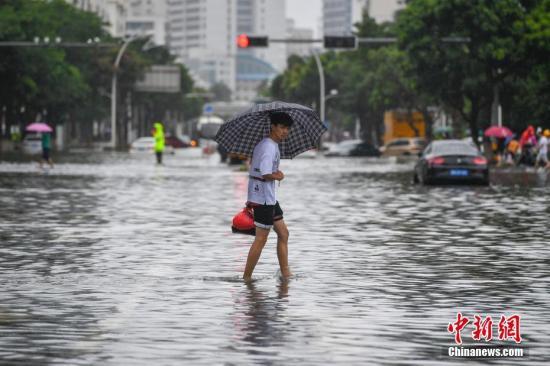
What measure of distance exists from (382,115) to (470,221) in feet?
330

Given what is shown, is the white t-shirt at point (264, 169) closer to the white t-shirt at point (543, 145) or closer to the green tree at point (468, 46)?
the white t-shirt at point (543, 145)

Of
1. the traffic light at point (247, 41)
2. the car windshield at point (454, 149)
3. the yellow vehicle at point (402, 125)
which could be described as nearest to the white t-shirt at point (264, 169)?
the car windshield at point (454, 149)

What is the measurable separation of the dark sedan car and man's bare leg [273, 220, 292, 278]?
84.1 ft

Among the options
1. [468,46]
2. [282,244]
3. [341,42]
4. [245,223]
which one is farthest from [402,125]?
[245,223]

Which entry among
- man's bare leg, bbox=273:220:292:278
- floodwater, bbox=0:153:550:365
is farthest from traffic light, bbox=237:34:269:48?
man's bare leg, bbox=273:220:292:278

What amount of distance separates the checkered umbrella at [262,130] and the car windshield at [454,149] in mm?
25459

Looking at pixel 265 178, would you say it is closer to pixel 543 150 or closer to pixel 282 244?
pixel 282 244

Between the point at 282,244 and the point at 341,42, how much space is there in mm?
48727

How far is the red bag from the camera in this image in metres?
14.6

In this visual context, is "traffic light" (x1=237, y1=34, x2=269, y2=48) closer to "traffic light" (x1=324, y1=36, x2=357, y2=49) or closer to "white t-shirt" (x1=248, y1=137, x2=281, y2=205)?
"traffic light" (x1=324, y1=36, x2=357, y2=49)

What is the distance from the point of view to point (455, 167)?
40312mm

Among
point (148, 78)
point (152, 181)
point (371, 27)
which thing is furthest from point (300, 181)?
point (148, 78)

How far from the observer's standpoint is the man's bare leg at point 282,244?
14609 millimetres

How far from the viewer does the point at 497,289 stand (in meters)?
13.9
